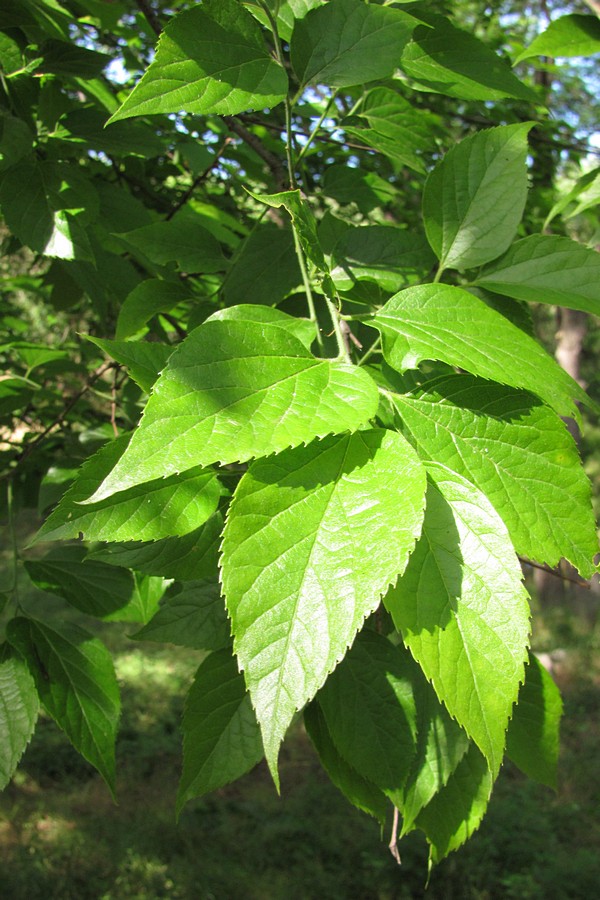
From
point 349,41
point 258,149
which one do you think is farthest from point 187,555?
point 258,149

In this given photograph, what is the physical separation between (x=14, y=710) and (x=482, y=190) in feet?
2.69

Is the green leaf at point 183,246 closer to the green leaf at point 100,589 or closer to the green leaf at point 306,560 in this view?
the green leaf at point 100,589

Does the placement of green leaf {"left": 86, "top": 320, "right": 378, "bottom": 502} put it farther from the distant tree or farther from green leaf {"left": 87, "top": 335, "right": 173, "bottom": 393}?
green leaf {"left": 87, "top": 335, "right": 173, "bottom": 393}

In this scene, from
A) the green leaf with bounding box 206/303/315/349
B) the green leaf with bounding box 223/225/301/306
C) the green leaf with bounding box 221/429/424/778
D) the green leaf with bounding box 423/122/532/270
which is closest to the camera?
the green leaf with bounding box 221/429/424/778

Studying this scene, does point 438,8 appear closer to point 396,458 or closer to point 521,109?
point 521,109

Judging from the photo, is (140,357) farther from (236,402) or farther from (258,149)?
(258,149)

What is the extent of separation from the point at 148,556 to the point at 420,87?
0.76 m

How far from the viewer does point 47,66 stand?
4.17ft

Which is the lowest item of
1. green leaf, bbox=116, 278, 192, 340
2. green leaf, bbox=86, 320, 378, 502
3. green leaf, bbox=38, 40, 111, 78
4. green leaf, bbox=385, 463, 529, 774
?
green leaf, bbox=385, 463, 529, 774

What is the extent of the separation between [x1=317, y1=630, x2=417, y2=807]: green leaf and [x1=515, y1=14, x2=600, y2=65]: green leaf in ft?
2.83

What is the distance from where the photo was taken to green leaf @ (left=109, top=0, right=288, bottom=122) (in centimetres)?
70

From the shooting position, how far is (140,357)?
72cm

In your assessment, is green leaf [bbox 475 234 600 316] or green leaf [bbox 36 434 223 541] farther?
Answer: green leaf [bbox 475 234 600 316]

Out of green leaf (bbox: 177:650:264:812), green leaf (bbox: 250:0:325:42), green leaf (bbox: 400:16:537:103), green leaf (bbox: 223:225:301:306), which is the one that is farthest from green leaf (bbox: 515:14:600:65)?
green leaf (bbox: 177:650:264:812)
